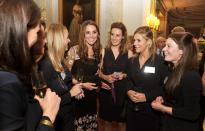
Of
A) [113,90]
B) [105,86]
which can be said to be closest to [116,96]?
[113,90]

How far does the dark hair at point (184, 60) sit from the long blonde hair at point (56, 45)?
123cm

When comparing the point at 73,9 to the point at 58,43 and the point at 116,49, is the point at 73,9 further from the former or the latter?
the point at 58,43

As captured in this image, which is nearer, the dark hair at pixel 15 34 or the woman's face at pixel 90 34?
the dark hair at pixel 15 34

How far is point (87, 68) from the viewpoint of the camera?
396 cm

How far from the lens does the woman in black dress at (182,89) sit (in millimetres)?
2680

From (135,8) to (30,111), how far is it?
7296 millimetres

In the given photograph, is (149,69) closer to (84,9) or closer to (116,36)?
(116,36)

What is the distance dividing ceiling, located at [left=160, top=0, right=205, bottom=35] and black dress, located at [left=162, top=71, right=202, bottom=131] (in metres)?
6.88

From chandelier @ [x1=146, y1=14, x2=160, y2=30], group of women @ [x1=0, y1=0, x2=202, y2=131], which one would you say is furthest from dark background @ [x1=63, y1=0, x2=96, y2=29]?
group of women @ [x1=0, y1=0, x2=202, y2=131]

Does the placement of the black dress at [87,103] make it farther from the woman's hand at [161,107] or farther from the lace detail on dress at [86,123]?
the woman's hand at [161,107]

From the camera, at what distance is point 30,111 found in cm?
150

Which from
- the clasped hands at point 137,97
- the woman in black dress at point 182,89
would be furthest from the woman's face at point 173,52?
the clasped hands at point 137,97

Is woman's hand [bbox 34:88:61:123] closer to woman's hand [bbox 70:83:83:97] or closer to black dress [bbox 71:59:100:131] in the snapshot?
woman's hand [bbox 70:83:83:97]

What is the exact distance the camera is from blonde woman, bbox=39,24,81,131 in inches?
115
